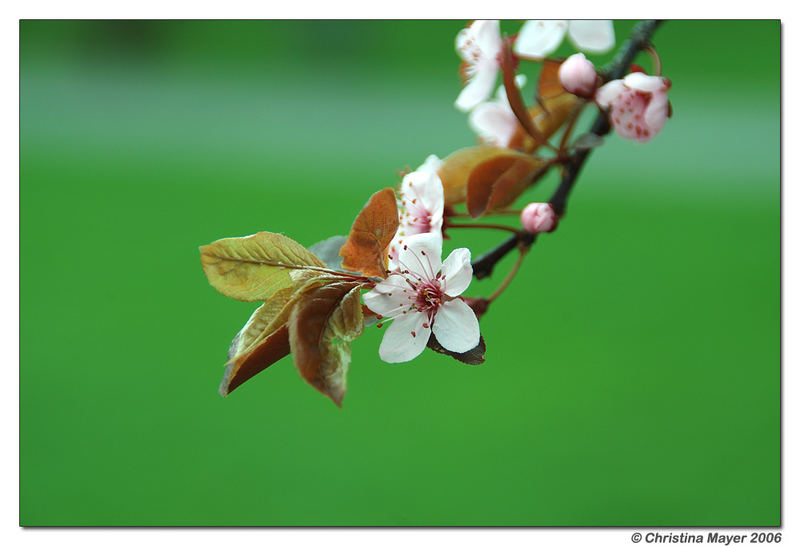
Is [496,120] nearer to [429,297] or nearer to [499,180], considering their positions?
[499,180]

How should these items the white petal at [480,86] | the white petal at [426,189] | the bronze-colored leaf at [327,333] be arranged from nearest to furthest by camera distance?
the bronze-colored leaf at [327,333] → the white petal at [426,189] → the white petal at [480,86]

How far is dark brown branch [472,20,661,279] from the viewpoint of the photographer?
1.69 feet

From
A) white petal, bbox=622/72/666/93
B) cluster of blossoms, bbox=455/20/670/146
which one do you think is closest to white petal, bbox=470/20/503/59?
cluster of blossoms, bbox=455/20/670/146

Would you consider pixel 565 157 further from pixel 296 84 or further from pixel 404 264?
pixel 296 84

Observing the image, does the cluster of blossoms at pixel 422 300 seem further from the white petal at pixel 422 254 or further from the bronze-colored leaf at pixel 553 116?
the bronze-colored leaf at pixel 553 116

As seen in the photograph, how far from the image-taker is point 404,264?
45 centimetres

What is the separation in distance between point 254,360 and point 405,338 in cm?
9

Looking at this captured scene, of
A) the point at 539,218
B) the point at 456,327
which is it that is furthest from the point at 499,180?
the point at 456,327

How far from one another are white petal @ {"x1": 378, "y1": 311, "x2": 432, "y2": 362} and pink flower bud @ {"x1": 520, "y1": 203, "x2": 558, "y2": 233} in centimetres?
13

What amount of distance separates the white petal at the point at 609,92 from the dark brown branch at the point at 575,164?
3 cm

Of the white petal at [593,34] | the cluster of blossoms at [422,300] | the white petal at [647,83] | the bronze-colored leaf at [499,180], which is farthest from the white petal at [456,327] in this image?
the white petal at [593,34]

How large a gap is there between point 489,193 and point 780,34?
0.46 m

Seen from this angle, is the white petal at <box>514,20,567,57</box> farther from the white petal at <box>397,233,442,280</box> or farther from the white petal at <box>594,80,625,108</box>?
the white petal at <box>397,233,442,280</box>

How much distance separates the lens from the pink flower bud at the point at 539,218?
53 cm
